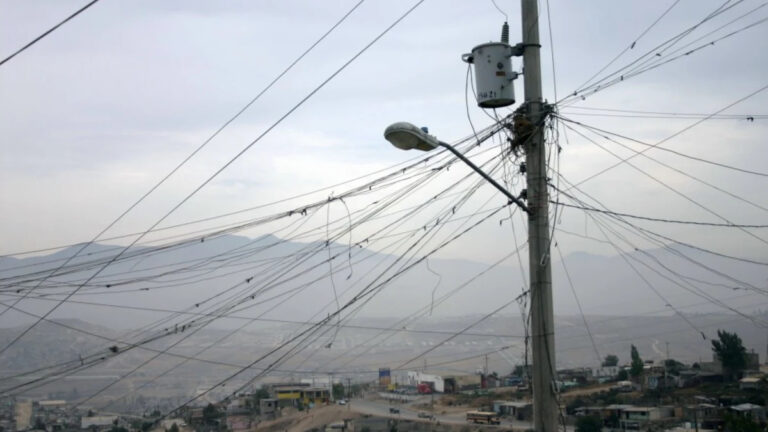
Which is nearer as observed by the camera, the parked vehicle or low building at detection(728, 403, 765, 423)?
low building at detection(728, 403, 765, 423)

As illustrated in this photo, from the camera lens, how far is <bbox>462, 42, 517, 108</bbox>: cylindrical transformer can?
9.66 metres

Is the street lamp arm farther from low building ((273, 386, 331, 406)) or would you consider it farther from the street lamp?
low building ((273, 386, 331, 406))

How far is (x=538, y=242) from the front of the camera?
9.17 meters

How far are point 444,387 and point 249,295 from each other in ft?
240

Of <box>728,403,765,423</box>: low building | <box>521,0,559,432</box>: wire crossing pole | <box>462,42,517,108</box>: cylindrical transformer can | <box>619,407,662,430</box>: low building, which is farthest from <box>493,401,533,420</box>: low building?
<box>462,42,517,108</box>: cylindrical transformer can

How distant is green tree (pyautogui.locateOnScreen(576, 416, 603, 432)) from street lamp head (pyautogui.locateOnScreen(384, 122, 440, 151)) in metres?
32.2

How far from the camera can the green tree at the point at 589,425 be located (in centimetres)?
3738

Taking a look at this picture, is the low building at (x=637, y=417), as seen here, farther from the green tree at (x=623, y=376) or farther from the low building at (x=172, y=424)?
the green tree at (x=623, y=376)

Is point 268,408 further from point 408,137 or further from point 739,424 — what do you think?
point 408,137

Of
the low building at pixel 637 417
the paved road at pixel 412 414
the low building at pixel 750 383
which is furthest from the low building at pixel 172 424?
the low building at pixel 750 383

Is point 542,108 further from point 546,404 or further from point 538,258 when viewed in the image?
point 546,404

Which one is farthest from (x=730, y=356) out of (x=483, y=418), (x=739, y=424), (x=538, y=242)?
(x=538, y=242)

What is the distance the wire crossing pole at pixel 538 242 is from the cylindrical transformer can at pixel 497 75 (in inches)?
8.1

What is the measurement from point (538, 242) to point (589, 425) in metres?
31.4
